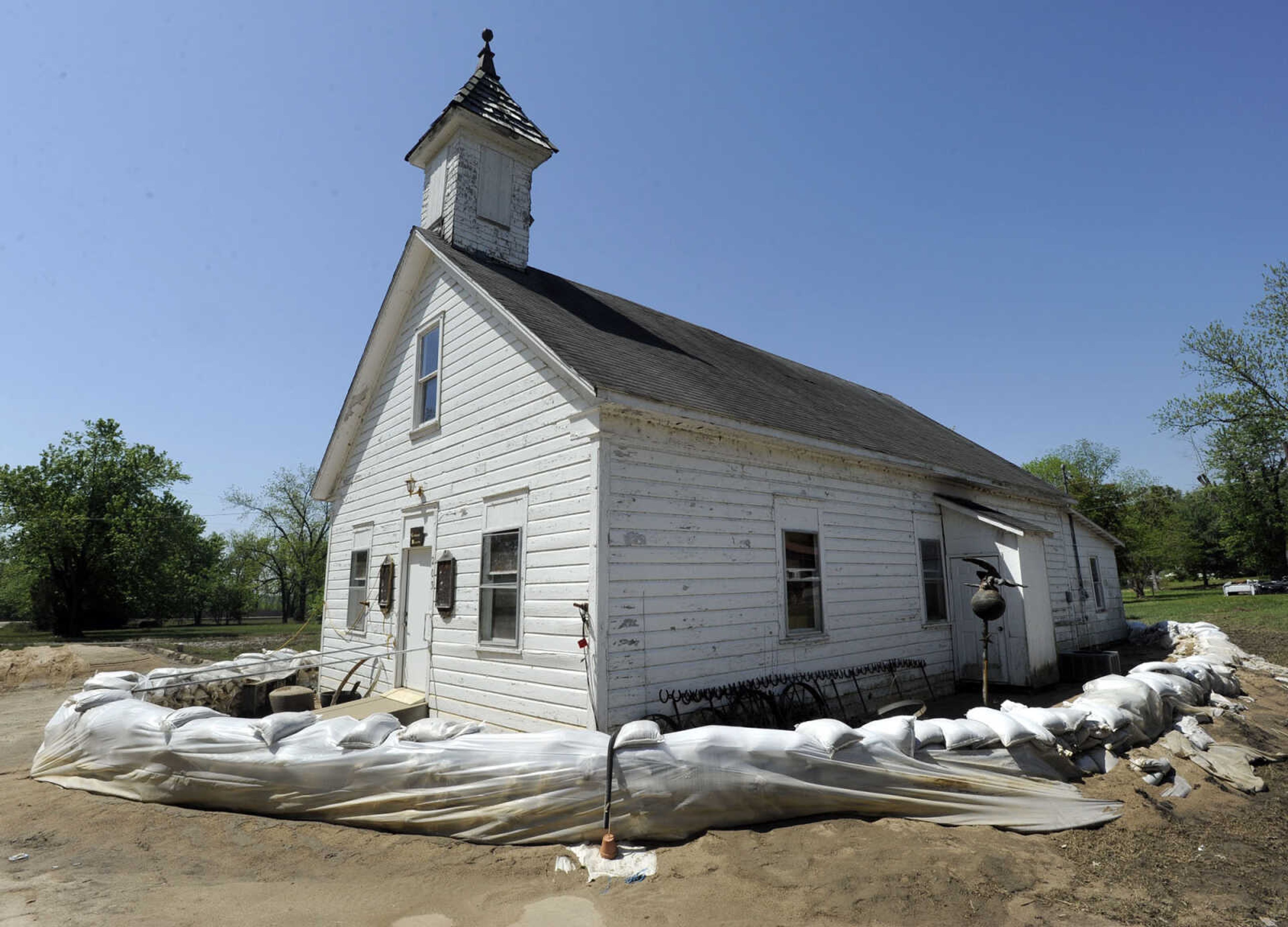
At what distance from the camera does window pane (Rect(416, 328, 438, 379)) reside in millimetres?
10164

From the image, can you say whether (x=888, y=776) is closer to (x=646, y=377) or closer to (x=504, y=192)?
(x=646, y=377)

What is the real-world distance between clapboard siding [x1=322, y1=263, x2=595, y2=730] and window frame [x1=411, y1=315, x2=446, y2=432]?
62 millimetres

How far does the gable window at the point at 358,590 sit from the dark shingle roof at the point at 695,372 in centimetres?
566

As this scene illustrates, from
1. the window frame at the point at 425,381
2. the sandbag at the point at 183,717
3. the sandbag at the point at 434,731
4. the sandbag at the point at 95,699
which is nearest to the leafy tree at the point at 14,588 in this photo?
the sandbag at the point at 95,699

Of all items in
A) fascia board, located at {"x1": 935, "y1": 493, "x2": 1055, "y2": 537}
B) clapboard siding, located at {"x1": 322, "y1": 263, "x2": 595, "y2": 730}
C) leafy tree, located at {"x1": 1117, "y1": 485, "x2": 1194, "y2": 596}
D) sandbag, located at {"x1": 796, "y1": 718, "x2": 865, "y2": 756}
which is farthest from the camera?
leafy tree, located at {"x1": 1117, "y1": 485, "x2": 1194, "y2": 596}

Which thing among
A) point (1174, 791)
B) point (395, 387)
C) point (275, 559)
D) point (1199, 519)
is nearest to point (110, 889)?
point (395, 387)

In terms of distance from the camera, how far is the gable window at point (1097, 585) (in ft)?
57.2

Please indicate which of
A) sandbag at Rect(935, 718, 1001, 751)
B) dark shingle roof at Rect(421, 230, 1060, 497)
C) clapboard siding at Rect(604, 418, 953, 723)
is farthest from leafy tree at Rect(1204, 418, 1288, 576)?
sandbag at Rect(935, 718, 1001, 751)

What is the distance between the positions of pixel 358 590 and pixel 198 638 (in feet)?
90.2

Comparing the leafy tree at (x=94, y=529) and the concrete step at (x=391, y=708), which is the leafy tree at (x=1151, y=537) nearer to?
the concrete step at (x=391, y=708)

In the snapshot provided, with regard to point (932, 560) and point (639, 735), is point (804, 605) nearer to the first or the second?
point (932, 560)

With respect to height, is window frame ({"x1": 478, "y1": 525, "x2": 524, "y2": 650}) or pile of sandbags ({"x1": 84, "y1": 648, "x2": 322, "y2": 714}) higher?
window frame ({"x1": 478, "y1": 525, "x2": 524, "y2": 650})

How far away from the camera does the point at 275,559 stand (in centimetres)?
5391

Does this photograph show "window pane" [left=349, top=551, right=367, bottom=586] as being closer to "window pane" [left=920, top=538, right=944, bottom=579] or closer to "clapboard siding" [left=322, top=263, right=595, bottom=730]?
"clapboard siding" [left=322, top=263, right=595, bottom=730]
